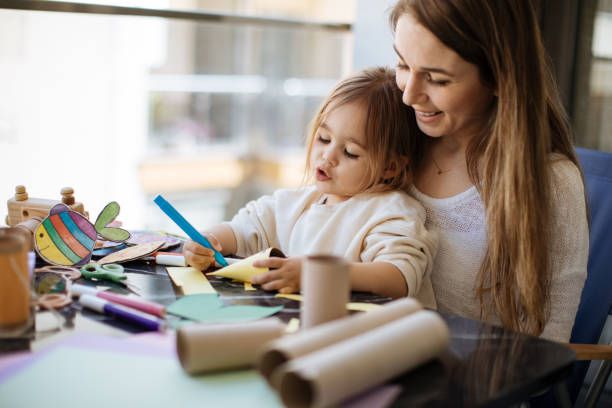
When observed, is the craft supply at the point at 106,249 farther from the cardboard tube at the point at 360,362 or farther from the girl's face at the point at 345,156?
the cardboard tube at the point at 360,362

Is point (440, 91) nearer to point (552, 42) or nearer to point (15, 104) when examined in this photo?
point (552, 42)

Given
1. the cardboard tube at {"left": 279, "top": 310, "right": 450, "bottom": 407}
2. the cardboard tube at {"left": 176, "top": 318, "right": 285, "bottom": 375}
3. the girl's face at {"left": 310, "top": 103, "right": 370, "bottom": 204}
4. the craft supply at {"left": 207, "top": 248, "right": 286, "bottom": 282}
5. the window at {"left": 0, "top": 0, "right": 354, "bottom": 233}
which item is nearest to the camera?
the cardboard tube at {"left": 279, "top": 310, "right": 450, "bottom": 407}

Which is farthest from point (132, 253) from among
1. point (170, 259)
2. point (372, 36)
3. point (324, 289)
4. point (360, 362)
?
point (372, 36)

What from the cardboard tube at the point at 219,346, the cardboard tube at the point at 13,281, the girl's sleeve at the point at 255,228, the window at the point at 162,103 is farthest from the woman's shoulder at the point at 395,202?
the window at the point at 162,103

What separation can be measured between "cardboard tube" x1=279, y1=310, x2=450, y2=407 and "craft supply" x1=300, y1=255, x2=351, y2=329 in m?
0.06

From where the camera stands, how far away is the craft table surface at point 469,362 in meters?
0.68

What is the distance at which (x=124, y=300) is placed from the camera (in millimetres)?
880

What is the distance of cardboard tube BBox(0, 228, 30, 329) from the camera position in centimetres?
76

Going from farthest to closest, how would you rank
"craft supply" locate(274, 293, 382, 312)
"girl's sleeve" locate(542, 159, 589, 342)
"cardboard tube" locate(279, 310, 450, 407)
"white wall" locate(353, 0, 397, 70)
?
1. "white wall" locate(353, 0, 397, 70)
2. "girl's sleeve" locate(542, 159, 589, 342)
3. "craft supply" locate(274, 293, 382, 312)
4. "cardboard tube" locate(279, 310, 450, 407)

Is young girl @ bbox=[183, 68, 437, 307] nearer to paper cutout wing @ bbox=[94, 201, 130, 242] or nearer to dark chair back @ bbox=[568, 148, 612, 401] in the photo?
paper cutout wing @ bbox=[94, 201, 130, 242]

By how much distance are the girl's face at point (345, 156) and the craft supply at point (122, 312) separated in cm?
54

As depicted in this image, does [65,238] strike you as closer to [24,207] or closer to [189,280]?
[24,207]

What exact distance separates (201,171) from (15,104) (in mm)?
1943

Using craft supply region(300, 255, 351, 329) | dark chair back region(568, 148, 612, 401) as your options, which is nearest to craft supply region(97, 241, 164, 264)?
craft supply region(300, 255, 351, 329)
